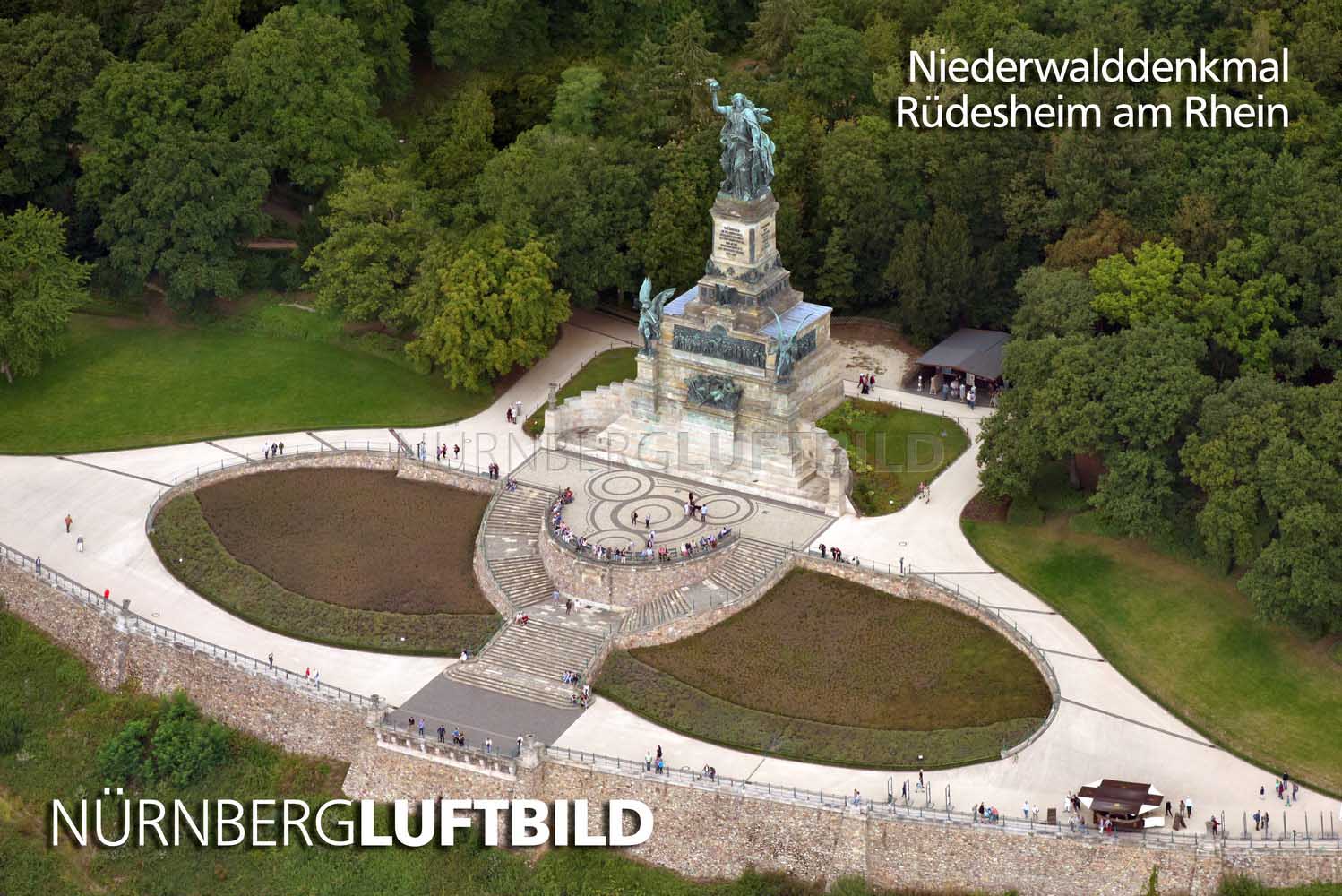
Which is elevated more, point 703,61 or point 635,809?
point 703,61

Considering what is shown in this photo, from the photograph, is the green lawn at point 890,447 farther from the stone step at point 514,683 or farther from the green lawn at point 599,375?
the stone step at point 514,683

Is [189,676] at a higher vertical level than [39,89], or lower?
lower

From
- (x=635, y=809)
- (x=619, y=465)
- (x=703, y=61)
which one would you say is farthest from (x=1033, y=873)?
(x=703, y=61)

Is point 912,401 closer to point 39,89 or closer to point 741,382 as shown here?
point 741,382

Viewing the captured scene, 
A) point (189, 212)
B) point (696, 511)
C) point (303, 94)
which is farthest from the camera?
point (303, 94)

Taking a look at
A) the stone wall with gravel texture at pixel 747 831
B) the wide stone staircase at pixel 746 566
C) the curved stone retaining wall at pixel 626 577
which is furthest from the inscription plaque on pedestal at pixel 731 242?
the stone wall with gravel texture at pixel 747 831

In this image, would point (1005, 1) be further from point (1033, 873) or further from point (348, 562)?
point (1033, 873)

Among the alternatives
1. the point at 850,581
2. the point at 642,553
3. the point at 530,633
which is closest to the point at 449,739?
the point at 530,633
